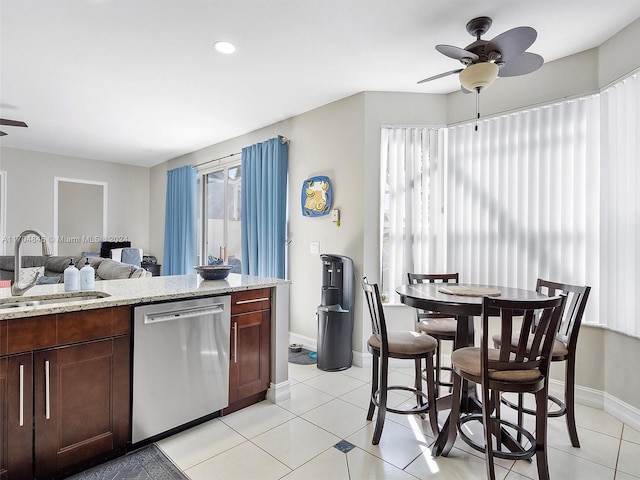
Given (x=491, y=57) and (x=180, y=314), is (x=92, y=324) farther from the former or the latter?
(x=491, y=57)

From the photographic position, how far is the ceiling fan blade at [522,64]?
2.16 meters

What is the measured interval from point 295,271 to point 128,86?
2.60 meters

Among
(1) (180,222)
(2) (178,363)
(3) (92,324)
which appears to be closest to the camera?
(3) (92,324)

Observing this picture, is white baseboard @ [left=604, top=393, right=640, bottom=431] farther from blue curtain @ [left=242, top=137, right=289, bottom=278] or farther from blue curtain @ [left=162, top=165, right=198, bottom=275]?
blue curtain @ [left=162, top=165, right=198, bottom=275]

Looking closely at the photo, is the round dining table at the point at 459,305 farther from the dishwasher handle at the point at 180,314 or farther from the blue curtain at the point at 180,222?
the blue curtain at the point at 180,222

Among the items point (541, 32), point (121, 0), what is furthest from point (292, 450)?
point (541, 32)

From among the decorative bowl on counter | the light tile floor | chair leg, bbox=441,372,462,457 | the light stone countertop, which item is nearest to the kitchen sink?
the light stone countertop

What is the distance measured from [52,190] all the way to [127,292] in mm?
5452

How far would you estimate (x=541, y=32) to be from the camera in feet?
8.25

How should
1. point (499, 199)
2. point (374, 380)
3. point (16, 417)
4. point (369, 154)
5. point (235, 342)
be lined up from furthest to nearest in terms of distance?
1. point (369, 154)
2. point (499, 199)
3. point (235, 342)
4. point (374, 380)
5. point (16, 417)

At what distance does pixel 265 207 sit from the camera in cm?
444

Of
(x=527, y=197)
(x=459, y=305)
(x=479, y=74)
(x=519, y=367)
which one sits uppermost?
(x=479, y=74)

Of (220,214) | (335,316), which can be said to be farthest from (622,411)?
(220,214)

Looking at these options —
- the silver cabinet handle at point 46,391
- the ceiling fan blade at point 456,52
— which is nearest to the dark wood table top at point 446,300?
Answer: the ceiling fan blade at point 456,52
